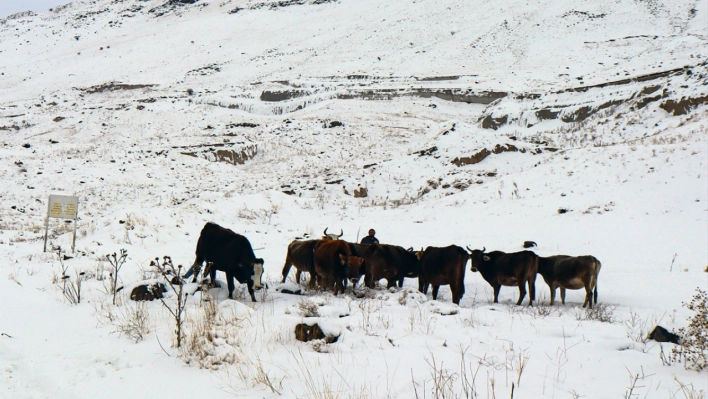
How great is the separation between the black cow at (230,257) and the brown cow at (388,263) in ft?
7.42

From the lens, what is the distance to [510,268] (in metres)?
8.06

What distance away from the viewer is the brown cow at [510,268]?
7.96 m

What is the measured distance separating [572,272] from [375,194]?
1436 centimetres

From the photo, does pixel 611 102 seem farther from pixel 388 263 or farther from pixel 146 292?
pixel 146 292

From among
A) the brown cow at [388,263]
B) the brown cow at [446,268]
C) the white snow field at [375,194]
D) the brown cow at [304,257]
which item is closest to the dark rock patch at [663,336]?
the white snow field at [375,194]

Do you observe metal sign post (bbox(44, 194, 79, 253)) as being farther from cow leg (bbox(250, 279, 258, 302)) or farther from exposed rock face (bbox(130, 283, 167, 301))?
cow leg (bbox(250, 279, 258, 302))

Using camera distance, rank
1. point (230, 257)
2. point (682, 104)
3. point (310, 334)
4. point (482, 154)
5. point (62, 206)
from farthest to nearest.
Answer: point (682, 104)
point (482, 154)
point (62, 206)
point (230, 257)
point (310, 334)

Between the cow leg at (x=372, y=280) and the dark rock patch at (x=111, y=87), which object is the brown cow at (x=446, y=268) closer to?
the cow leg at (x=372, y=280)

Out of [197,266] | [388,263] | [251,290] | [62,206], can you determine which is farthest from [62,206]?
[388,263]

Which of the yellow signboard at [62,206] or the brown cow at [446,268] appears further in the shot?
the yellow signboard at [62,206]

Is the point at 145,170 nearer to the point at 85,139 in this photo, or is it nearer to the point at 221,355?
the point at 85,139

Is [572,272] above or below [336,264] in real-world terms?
below

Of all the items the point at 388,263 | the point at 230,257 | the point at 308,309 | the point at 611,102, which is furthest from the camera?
the point at 611,102

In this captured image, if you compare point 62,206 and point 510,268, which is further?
point 62,206
